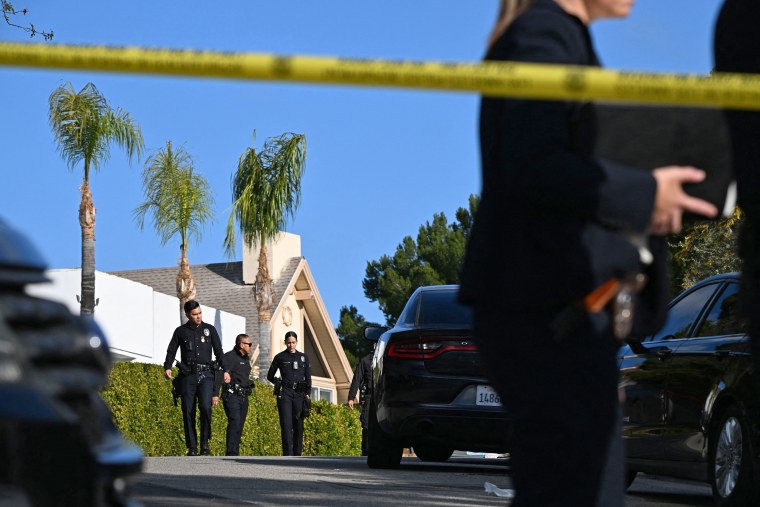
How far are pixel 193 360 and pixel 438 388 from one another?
7552 millimetres

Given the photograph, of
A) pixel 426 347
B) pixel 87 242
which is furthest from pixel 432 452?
pixel 87 242

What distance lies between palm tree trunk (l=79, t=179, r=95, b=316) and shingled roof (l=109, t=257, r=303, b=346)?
18440mm

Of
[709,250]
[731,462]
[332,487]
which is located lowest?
[332,487]

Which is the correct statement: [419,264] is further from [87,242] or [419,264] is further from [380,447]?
[380,447]

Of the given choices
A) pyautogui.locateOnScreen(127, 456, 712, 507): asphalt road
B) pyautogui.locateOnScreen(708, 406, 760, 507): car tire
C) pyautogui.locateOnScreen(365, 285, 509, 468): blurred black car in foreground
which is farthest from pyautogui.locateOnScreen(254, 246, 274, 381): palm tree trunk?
→ pyautogui.locateOnScreen(708, 406, 760, 507): car tire

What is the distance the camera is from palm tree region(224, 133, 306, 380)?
38.1 m

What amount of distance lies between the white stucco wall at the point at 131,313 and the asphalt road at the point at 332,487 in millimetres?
22751

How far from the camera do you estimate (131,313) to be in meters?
37.9

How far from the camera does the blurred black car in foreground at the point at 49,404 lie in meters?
2.24

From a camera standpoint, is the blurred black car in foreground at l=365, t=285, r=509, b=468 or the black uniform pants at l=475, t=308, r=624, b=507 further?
the blurred black car in foreground at l=365, t=285, r=509, b=468

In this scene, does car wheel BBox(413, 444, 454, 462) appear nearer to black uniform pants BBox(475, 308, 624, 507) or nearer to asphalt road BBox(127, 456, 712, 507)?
asphalt road BBox(127, 456, 712, 507)

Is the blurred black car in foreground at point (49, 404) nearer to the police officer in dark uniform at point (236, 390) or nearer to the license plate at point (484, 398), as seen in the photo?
the license plate at point (484, 398)

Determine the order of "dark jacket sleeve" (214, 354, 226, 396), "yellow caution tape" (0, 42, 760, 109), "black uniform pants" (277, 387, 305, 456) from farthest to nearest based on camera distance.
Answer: "black uniform pants" (277, 387, 305, 456) → "dark jacket sleeve" (214, 354, 226, 396) → "yellow caution tape" (0, 42, 760, 109)

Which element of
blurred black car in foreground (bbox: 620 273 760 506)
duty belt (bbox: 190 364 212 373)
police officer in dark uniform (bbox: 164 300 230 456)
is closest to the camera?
blurred black car in foreground (bbox: 620 273 760 506)
